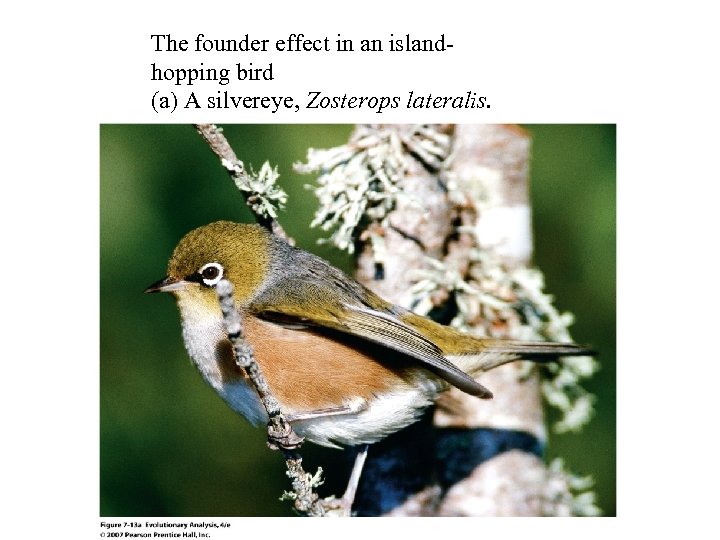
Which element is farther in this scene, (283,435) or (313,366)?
(313,366)

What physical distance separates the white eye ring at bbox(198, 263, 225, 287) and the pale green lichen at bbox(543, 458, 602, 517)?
2153mm

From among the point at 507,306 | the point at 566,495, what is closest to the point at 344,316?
the point at 507,306

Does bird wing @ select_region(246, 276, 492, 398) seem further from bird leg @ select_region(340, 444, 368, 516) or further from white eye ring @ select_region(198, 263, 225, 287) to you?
bird leg @ select_region(340, 444, 368, 516)

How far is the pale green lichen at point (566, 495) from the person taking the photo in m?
4.23

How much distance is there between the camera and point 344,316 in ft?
11.5

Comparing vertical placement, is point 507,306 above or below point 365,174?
below

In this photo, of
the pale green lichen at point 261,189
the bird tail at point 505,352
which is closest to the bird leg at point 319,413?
the bird tail at point 505,352

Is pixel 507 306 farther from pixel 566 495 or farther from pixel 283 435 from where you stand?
pixel 283 435

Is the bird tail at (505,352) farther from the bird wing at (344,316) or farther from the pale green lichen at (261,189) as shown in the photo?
the pale green lichen at (261,189)

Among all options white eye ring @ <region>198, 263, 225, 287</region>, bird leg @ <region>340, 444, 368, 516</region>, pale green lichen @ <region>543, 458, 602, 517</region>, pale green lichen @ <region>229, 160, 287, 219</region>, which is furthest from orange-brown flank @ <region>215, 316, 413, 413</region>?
pale green lichen @ <region>543, 458, 602, 517</region>

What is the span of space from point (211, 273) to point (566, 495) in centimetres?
234

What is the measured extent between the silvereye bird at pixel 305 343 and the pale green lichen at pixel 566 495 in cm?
106
